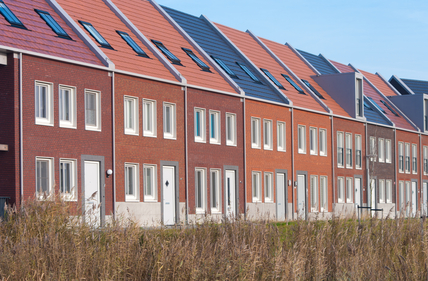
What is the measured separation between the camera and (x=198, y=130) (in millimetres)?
27312

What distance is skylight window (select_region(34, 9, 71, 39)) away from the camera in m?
22.5

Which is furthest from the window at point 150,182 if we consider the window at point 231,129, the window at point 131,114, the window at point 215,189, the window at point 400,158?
the window at point 400,158

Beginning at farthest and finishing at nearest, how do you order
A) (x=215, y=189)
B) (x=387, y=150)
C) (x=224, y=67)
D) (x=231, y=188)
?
(x=387, y=150) → (x=224, y=67) → (x=231, y=188) → (x=215, y=189)

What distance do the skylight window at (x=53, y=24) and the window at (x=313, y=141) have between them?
16586mm

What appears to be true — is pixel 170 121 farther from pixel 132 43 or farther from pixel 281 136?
pixel 281 136

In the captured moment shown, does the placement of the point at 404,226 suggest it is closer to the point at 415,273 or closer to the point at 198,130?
the point at 415,273

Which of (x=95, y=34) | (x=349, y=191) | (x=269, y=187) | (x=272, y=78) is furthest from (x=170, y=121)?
(x=349, y=191)

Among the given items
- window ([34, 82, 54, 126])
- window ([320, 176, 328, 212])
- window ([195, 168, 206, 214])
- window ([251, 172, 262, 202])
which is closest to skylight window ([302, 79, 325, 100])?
window ([320, 176, 328, 212])

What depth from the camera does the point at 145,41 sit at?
27.2 meters

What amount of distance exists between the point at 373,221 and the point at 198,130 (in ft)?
46.9

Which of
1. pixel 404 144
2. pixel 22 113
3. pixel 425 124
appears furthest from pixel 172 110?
pixel 425 124

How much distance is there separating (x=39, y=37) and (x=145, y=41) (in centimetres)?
673

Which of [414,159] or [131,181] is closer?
[131,181]

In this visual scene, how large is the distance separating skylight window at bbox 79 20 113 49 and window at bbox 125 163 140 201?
15.5ft
